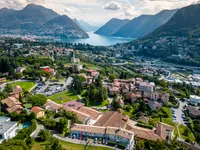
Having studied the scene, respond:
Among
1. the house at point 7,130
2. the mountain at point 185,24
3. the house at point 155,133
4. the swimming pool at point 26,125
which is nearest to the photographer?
the house at point 7,130

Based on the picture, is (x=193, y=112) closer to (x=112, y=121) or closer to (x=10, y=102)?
(x=112, y=121)

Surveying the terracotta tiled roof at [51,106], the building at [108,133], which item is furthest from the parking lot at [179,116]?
the terracotta tiled roof at [51,106]

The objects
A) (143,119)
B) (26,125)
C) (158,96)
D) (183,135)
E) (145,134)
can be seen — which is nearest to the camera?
(26,125)

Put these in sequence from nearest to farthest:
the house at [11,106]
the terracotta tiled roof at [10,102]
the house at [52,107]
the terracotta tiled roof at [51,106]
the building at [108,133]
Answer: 1. the building at [108,133]
2. the house at [11,106]
3. the terracotta tiled roof at [10,102]
4. the house at [52,107]
5. the terracotta tiled roof at [51,106]

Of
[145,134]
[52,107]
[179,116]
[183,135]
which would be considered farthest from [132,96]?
[52,107]

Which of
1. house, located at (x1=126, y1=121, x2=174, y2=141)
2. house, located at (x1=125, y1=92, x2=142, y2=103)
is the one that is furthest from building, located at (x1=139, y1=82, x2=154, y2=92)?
house, located at (x1=126, y1=121, x2=174, y2=141)

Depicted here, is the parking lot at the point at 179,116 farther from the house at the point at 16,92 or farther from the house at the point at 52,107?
the house at the point at 16,92
